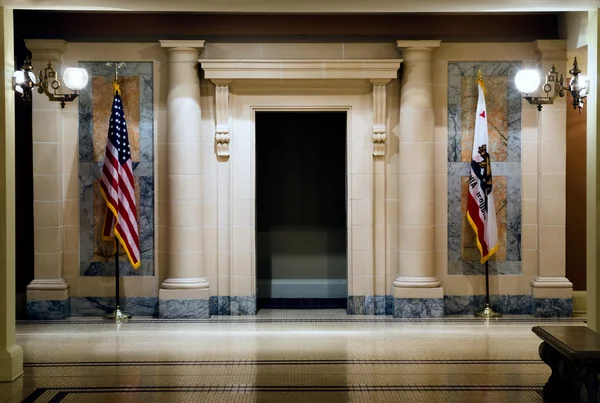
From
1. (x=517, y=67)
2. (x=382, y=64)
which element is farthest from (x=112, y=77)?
(x=517, y=67)

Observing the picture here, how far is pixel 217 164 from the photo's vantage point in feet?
37.3

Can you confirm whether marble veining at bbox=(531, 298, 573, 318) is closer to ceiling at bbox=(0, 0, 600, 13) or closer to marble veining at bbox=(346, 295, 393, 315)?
marble veining at bbox=(346, 295, 393, 315)

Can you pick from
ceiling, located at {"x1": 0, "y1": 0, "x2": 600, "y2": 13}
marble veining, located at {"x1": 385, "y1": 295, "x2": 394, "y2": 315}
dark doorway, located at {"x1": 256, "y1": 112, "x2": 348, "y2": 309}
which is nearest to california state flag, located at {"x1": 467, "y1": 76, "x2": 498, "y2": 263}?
marble veining, located at {"x1": 385, "y1": 295, "x2": 394, "y2": 315}

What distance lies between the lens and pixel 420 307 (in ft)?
36.5

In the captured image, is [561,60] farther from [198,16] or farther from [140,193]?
[140,193]

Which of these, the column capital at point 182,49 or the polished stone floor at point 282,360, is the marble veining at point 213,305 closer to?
the polished stone floor at point 282,360

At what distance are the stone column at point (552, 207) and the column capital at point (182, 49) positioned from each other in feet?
14.8

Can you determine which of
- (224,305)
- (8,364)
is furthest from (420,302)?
(8,364)

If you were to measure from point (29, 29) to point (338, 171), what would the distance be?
16.7 ft

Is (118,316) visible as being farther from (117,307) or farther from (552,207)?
(552,207)

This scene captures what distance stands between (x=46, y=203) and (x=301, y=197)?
4.10 meters

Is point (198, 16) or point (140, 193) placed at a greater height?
point (198, 16)

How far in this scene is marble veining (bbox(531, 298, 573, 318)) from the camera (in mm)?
11180

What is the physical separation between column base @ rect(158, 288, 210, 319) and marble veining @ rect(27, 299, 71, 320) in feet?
4.27
